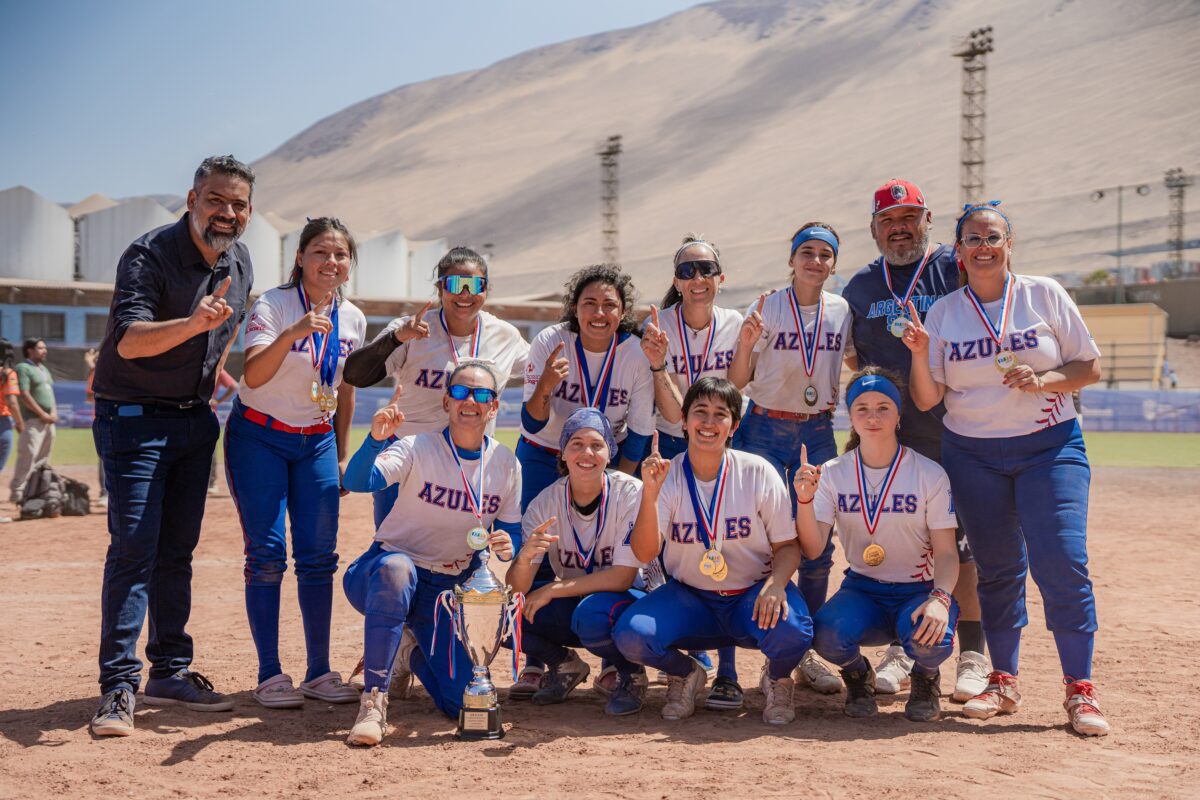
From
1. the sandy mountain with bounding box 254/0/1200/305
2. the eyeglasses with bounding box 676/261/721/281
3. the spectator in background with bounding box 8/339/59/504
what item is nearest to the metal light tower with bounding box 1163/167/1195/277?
the sandy mountain with bounding box 254/0/1200/305

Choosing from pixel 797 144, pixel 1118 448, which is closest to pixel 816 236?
pixel 1118 448

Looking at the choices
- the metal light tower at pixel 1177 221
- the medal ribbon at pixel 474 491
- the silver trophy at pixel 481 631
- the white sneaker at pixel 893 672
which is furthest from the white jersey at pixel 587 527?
the metal light tower at pixel 1177 221

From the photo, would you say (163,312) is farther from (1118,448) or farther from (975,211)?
(1118,448)

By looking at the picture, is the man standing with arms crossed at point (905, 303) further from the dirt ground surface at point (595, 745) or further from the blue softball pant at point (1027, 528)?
the blue softball pant at point (1027, 528)

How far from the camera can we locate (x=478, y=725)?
4.82 m

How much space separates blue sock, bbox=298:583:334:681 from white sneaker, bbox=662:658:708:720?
5.39 feet

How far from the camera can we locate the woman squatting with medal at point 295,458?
17.3 ft

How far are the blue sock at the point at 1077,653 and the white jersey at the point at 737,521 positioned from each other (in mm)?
1258

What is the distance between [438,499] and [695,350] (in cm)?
162

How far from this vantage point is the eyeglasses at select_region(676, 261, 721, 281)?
5789 mm

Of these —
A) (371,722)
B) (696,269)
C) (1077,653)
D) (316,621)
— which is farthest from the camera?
(696,269)

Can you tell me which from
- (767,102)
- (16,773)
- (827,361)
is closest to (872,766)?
(827,361)

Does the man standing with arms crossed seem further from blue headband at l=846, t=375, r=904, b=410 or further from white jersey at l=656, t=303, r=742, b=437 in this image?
white jersey at l=656, t=303, r=742, b=437

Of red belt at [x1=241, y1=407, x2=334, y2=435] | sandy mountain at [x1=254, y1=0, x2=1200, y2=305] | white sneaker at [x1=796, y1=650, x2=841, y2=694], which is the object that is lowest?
white sneaker at [x1=796, y1=650, x2=841, y2=694]
